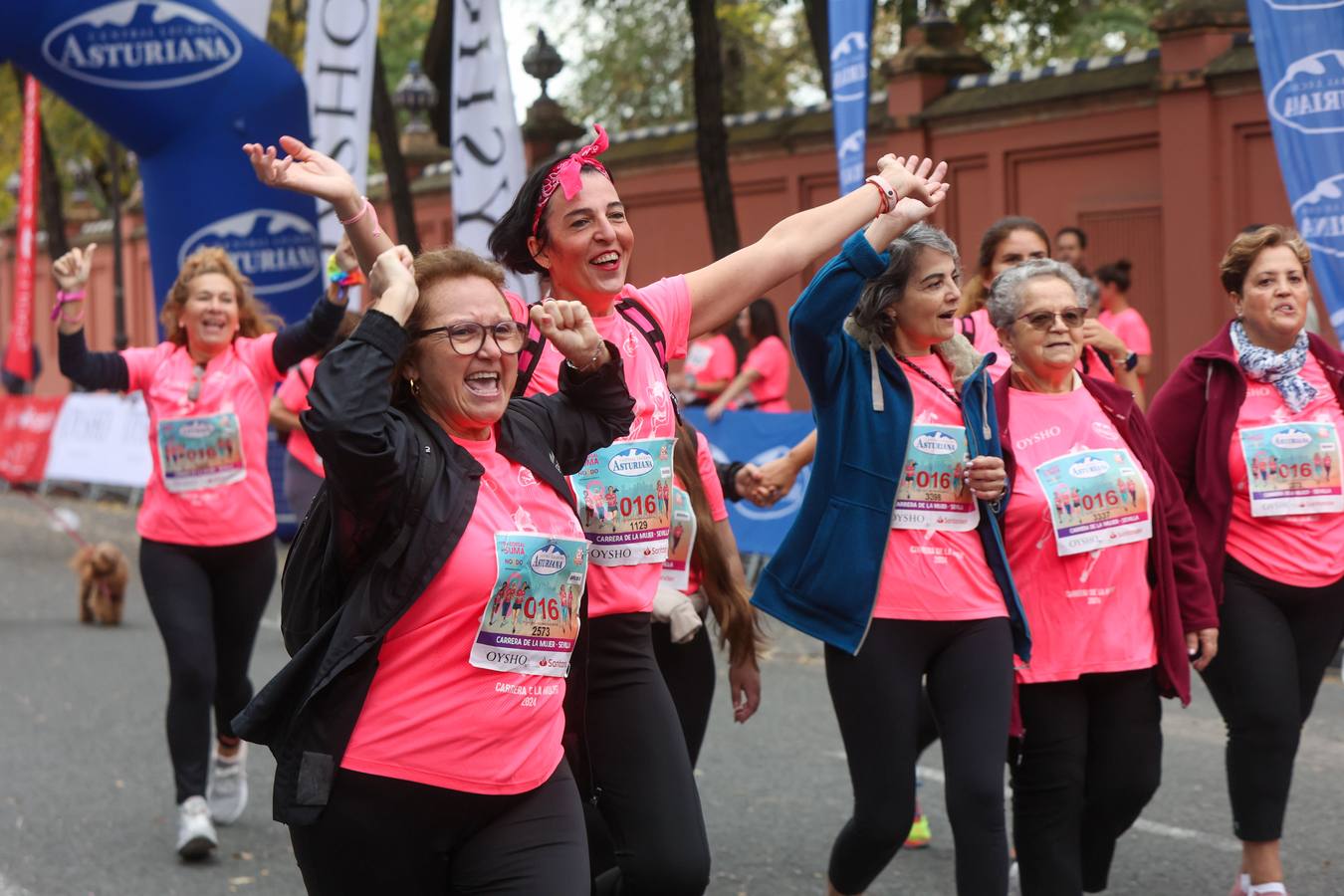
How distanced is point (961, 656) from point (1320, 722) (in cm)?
411

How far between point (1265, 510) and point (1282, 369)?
409 mm

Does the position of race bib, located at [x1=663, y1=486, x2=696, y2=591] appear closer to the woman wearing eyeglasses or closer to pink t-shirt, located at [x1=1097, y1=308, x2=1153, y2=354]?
the woman wearing eyeglasses

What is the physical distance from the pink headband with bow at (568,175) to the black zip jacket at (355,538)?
97 centimetres

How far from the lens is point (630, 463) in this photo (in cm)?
422

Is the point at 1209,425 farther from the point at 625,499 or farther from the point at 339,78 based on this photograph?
the point at 339,78

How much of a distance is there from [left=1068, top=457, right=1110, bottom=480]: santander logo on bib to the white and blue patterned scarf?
0.84m

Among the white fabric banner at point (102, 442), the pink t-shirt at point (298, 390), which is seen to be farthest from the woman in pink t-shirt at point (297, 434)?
the white fabric banner at point (102, 442)

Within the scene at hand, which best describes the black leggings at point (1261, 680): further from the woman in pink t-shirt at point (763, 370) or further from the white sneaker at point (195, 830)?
the woman in pink t-shirt at point (763, 370)

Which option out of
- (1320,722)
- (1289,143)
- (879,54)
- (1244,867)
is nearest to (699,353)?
(1289,143)

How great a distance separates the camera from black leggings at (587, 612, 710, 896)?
4.06 meters

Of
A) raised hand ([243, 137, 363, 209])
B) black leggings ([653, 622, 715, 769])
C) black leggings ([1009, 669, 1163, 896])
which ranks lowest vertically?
black leggings ([1009, 669, 1163, 896])

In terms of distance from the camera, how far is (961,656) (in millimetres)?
4676

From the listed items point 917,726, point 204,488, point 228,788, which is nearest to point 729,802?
point 228,788

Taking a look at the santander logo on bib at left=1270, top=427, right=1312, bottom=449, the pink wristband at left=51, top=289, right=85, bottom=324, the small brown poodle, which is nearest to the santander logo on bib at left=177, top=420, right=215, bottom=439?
the pink wristband at left=51, top=289, right=85, bottom=324
